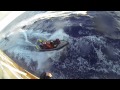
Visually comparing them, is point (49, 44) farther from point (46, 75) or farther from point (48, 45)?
point (46, 75)

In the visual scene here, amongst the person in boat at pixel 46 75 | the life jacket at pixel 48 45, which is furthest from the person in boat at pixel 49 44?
the person in boat at pixel 46 75

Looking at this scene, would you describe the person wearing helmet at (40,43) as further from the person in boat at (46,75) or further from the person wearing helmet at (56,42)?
the person in boat at (46,75)

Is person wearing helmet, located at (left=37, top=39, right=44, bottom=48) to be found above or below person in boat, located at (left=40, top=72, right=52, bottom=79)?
above

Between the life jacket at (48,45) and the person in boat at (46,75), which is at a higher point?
the life jacket at (48,45)

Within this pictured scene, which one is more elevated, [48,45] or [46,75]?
[48,45]

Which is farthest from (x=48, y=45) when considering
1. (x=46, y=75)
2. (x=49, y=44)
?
(x=46, y=75)

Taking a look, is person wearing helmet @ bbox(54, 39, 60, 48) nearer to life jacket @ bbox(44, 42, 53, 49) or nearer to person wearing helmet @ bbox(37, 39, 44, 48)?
life jacket @ bbox(44, 42, 53, 49)

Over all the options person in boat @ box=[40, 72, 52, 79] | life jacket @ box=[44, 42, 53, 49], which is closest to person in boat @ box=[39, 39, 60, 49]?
life jacket @ box=[44, 42, 53, 49]

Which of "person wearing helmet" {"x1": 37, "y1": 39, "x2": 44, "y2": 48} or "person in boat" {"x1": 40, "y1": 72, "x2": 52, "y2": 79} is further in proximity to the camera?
"person wearing helmet" {"x1": 37, "y1": 39, "x2": 44, "y2": 48}

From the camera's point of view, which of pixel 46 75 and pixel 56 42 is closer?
pixel 46 75

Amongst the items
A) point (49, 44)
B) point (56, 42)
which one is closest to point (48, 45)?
point (49, 44)

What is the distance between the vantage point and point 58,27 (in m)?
6.75

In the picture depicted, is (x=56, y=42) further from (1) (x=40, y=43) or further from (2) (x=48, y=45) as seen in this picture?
(1) (x=40, y=43)
